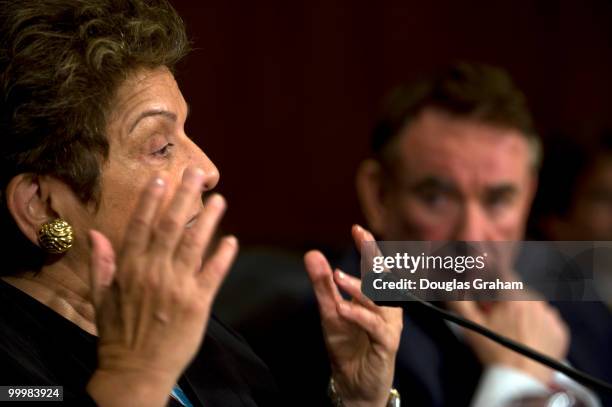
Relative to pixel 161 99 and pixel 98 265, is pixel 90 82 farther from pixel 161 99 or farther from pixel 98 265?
pixel 98 265

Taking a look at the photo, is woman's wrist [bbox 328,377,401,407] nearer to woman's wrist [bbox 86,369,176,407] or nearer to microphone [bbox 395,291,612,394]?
microphone [bbox 395,291,612,394]

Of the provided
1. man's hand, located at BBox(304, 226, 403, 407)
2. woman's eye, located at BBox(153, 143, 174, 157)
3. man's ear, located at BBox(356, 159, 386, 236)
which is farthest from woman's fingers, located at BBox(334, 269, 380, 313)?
man's ear, located at BBox(356, 159, 386, 236)

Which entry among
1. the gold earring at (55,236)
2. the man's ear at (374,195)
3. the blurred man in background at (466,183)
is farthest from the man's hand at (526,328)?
the gold earring at (55,236)

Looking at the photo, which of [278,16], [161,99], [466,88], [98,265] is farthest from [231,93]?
[98,265]

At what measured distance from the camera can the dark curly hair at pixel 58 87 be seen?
101cm

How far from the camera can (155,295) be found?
848 millimetres

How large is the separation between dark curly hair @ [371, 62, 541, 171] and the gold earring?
1.13m

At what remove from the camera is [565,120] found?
3285mm

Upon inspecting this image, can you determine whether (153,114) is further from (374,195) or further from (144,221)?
(374,195)

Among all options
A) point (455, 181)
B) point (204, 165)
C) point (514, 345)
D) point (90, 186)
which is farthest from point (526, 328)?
point (90, 186)

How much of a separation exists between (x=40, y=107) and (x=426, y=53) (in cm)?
231

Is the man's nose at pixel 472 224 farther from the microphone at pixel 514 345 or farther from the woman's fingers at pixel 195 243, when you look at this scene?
the woman's fingers at pixel 195 243

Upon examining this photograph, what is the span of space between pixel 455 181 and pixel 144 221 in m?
1.19

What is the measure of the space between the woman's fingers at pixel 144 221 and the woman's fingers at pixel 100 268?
3 centimetres
